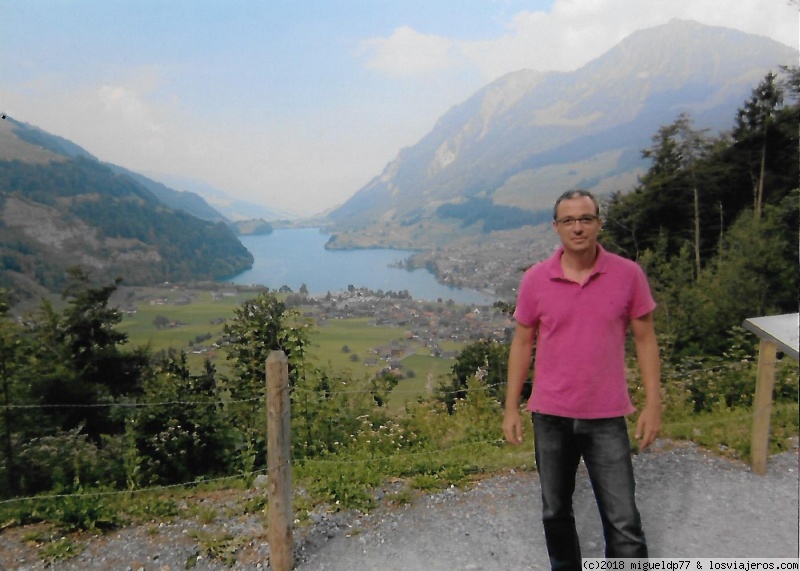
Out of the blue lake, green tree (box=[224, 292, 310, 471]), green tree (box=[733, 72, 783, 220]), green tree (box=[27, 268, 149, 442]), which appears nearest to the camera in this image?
green tree (box=[224, 292, 310, 471])

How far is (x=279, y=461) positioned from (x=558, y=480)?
1.60 m

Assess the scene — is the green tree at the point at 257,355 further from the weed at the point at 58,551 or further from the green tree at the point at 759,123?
the green tree at the point at 759,123

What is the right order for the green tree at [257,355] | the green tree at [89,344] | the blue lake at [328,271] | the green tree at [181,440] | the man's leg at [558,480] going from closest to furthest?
the man's leg at [558,480] → the green tree at [181,440] → the green tree at [257,355] → the green tree at [89,344] → the blue lake at [328,271]

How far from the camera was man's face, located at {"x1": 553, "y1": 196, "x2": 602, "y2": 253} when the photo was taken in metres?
2.07

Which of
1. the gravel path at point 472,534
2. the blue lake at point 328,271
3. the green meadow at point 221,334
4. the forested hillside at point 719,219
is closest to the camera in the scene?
the gravel path at point 472,534

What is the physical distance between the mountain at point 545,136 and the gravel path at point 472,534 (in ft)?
62.3

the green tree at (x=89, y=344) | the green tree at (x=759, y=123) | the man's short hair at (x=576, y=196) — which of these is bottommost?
the green tree at (x=89, y=344)

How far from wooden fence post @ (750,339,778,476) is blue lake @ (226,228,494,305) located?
918 cm

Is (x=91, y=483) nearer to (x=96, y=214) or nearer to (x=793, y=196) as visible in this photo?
(x=96, y=214)

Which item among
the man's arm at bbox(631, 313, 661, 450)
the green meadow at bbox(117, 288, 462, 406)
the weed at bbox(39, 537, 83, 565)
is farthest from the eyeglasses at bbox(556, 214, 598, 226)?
the green meadow at bbox(117, 288, 462, 406)

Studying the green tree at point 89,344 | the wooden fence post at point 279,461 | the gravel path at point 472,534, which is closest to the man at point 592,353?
the gravel path at point 472,534

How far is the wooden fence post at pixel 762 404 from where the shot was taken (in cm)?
383

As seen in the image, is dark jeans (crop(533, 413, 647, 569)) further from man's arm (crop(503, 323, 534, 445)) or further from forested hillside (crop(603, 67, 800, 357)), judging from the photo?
forested hillside (crop(603, 67, 800, 357))

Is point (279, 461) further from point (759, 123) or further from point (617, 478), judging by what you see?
point (759, 123)
